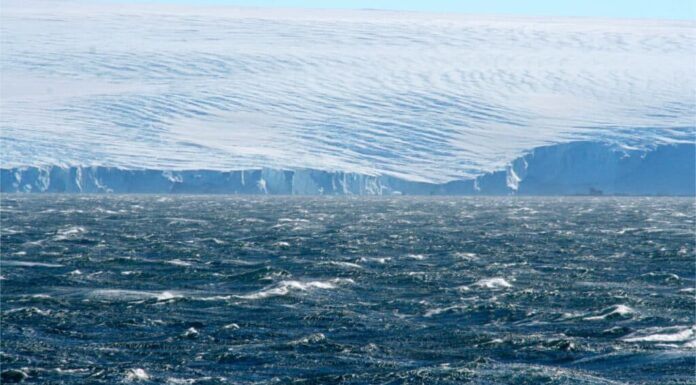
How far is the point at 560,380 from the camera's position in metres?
16.8

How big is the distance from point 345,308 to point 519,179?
282ft

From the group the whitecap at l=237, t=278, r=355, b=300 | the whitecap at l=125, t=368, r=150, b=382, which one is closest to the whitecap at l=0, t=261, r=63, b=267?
the whitecap at l=237, t=278, r=355, b=300

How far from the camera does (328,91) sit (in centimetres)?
12612

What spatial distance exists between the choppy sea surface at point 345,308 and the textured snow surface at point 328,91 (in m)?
64.8

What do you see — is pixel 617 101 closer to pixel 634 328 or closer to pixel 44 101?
pixel 44 101

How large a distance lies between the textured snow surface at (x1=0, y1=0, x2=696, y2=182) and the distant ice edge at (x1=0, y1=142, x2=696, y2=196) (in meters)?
0.96

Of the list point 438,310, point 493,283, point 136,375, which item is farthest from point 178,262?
point 136,375

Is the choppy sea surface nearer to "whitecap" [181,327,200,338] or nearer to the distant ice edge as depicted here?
"whitecap" [181,327,200,338]

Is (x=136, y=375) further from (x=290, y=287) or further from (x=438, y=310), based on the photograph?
(x=290, y=287)

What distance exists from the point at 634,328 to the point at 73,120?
314 feet

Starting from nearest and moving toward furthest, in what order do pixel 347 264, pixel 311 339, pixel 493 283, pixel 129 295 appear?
pixel 311 339 < pixel 129 295 < pixel 493 283 < pixel 347 264

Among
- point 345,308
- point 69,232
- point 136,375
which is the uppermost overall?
point 136,375

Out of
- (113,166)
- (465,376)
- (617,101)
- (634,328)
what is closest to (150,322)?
(465,376)

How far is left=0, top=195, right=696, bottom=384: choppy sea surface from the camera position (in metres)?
17.5
